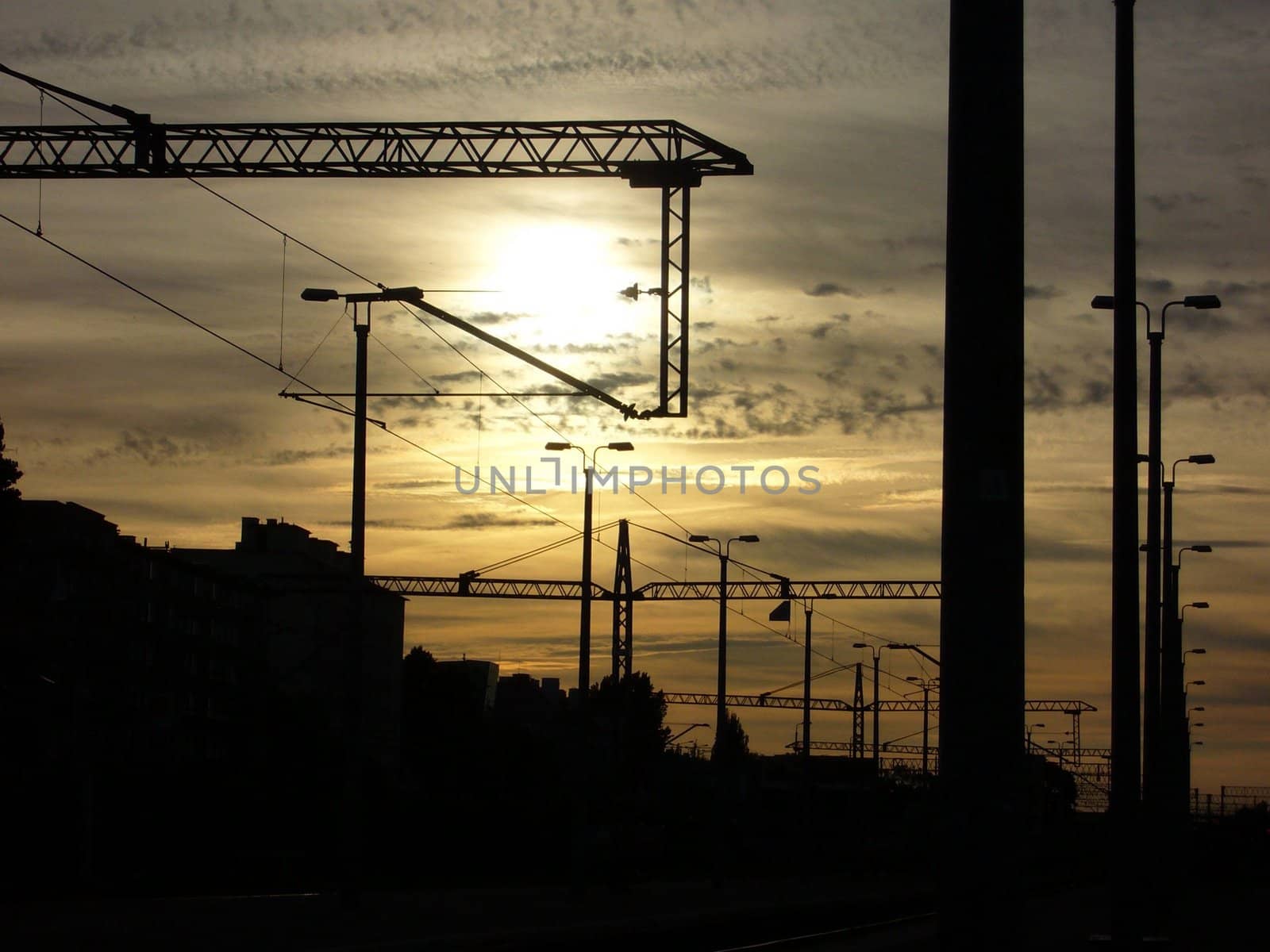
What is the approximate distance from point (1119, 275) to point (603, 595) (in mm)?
61655

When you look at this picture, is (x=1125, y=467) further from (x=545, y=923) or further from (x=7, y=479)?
(x=7, y=479)

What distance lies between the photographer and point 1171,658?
207 ft

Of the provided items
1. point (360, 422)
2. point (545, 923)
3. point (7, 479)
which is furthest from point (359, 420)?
point (7, 479)

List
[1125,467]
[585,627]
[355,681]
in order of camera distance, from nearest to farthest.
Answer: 1. [1125,467]
2. [355,681]
3. [585,627]

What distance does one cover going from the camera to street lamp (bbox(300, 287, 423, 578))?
1307 inches

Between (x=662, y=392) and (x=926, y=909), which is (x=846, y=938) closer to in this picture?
(x=662, y=392)

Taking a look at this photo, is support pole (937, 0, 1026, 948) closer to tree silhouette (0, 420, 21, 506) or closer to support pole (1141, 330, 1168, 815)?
support pole (1141, 330, 1168, 815)

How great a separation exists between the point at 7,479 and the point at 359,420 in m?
30.7

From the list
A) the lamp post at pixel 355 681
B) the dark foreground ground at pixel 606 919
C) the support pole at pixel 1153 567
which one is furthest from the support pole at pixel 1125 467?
the lamp post at pixel 355 681

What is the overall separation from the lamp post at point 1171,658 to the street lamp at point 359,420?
25.4 m

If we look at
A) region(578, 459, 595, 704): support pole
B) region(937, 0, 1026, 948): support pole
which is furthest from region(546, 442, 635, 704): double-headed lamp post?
region(937, 0, 1026, 948): support pole

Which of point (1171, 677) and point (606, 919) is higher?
point (1171, 677)

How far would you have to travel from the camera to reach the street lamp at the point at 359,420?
33.2 metres

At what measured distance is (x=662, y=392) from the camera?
30453mm
